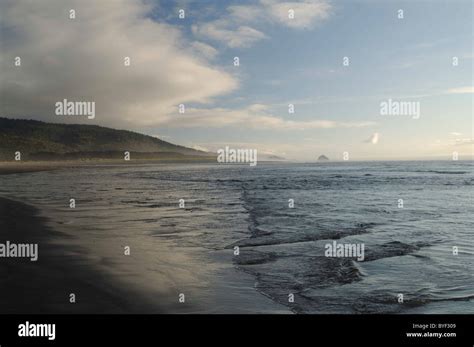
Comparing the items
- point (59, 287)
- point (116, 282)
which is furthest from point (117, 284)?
point (59, 287)

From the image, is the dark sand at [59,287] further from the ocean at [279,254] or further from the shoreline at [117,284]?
the ocean at [279,254]

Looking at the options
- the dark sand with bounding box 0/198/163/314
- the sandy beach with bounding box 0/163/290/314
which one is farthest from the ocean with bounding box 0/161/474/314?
the dark sand with bounding box 0/198/163/314

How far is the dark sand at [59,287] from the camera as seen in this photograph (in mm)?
5934

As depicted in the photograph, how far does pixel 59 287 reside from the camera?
666 cm

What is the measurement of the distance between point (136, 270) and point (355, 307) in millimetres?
3840

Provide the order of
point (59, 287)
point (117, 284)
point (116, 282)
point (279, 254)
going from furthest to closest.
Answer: point (279, 254), point (116, 282), point (117, 284), point (59, 287)

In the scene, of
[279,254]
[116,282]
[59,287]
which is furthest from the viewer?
[279,254]

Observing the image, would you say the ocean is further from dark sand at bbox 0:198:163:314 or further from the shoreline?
dark sand at bbox 0:198:163:314

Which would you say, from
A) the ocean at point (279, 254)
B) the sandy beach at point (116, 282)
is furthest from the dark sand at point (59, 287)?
the ocean at point (279, 254)

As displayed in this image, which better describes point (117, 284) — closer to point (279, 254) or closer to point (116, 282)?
point (116, 282)

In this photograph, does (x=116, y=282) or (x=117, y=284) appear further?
(x=116, y=282)

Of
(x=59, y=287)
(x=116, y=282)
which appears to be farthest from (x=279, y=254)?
(x=59, y=287)
